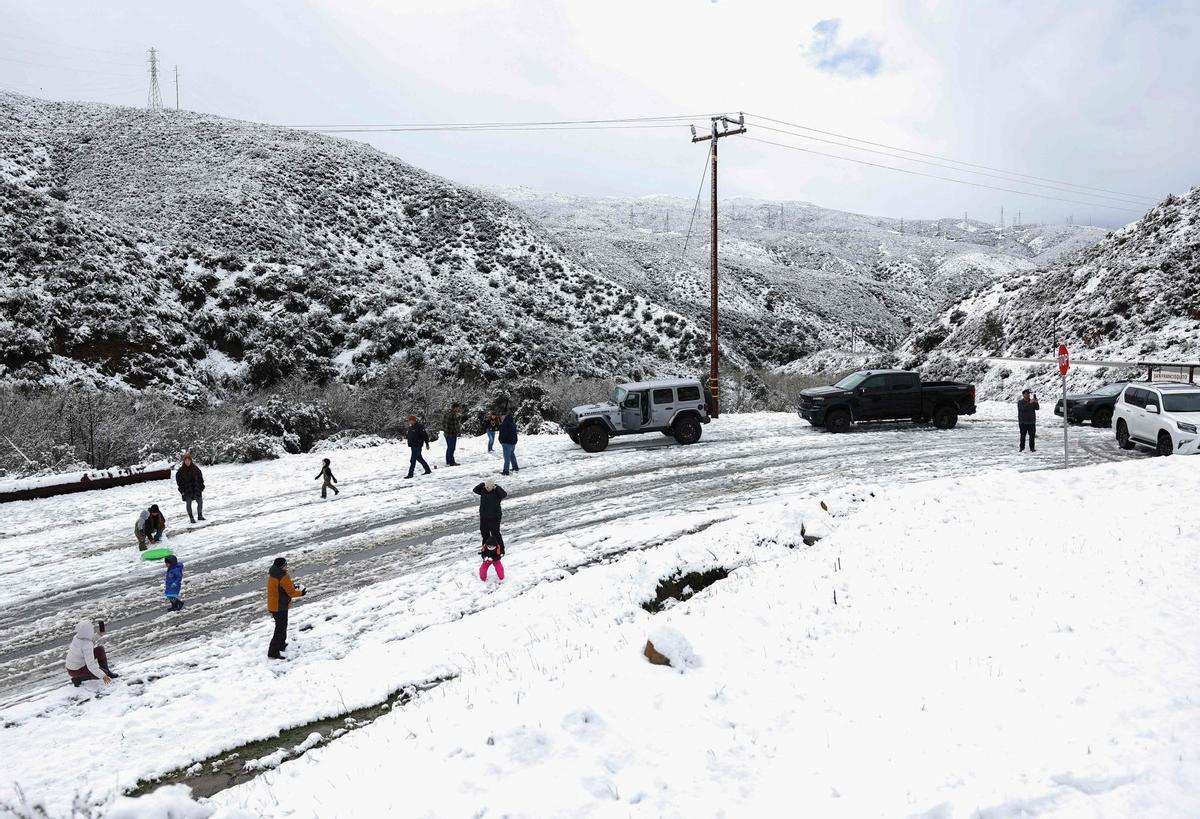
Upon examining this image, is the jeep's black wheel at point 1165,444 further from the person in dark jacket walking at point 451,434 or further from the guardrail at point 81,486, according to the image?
the guardrail at point 81,486

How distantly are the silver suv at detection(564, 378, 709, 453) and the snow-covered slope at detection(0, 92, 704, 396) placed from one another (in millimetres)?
18776

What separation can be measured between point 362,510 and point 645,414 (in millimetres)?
8736

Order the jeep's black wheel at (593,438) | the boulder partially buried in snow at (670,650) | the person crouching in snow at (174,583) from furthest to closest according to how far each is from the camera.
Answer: the jeep's black wheel at (593,438), the person crouching in snow at (174,583), the boulder partially buried in snow at (670,650)

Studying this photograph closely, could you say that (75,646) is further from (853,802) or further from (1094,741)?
(1094,741)

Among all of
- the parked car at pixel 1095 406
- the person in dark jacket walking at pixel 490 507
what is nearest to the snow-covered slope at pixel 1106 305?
the parked car at pixel 1095 406

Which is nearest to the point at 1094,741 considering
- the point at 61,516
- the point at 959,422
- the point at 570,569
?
the point at 570,569

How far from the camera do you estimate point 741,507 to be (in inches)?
509

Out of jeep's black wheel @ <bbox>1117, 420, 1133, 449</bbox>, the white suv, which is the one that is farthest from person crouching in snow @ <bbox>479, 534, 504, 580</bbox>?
jeep's black wheel @ <bbox>1117, 420, 1133, 449</bbox>

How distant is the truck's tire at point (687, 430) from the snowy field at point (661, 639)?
507 centimetres


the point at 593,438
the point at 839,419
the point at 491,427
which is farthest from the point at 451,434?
the point at 839,419

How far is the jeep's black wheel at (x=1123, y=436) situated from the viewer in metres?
17.0

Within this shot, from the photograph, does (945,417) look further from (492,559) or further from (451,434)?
(492,559)

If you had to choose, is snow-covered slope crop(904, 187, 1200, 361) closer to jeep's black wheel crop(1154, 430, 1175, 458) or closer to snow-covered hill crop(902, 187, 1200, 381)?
snow-covered hill crop(902, 187, 1200, 381)

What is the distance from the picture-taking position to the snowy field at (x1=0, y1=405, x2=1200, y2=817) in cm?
450
